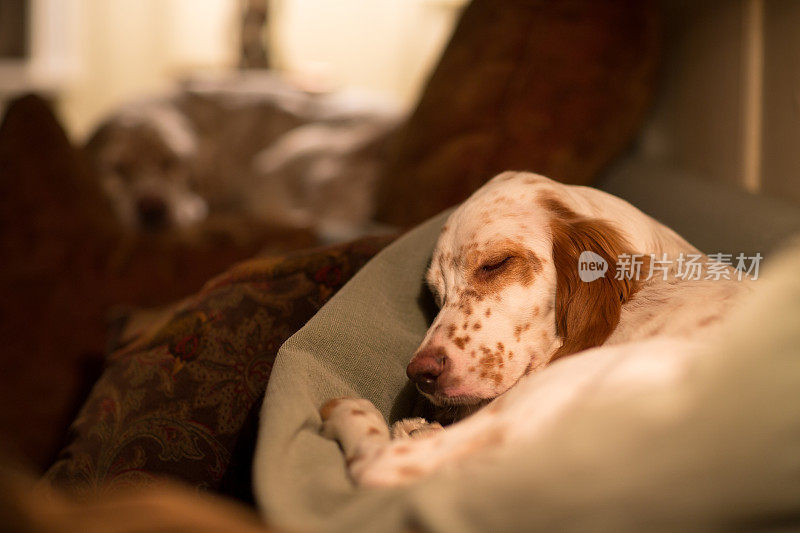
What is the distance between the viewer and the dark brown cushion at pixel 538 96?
205 cm

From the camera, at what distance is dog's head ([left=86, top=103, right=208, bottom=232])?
3.32 m

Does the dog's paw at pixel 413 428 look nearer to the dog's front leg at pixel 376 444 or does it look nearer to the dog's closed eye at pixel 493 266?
the dog's front leg at pixel 376 444

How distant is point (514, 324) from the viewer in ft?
3.81

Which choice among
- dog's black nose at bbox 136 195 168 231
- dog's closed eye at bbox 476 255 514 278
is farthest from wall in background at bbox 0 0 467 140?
dog's closed eye at bbox 476 255 514 278

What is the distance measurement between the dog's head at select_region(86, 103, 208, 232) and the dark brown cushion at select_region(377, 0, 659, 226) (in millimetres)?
1507

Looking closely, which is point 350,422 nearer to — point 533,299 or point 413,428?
point 413,428

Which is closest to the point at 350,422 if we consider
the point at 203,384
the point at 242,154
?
the point at 203,384

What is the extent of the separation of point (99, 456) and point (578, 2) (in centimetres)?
188

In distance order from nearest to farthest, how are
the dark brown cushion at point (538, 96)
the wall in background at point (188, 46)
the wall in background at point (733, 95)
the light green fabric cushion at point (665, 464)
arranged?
1. the light green fabric cushion at point (665, 464)
2. the wall in background at point (733, 95)
3. the dark brown cushion at point (538, 96)
4. the wall in background at point (188, 46)

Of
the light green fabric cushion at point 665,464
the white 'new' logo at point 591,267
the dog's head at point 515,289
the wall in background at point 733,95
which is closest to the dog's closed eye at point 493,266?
the dog's head at point 515,289

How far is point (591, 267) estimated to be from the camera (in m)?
1.12

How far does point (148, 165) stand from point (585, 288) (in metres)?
2.92

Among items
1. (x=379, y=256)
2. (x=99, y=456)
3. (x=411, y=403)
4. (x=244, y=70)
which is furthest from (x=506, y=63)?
(x=244, y=70)

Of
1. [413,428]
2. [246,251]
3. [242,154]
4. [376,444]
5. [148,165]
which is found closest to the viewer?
[376,444]
